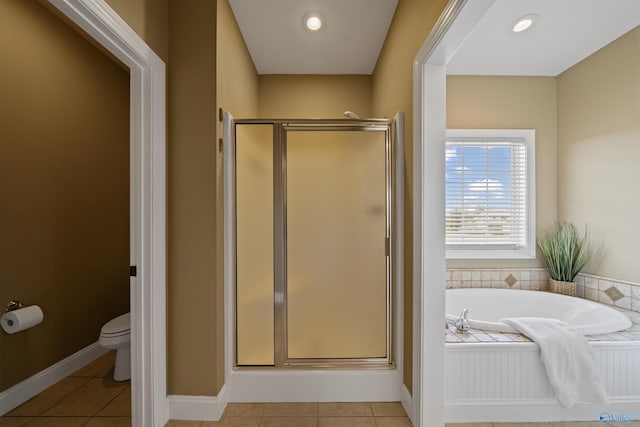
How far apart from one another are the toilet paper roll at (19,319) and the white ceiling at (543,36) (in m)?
3.50

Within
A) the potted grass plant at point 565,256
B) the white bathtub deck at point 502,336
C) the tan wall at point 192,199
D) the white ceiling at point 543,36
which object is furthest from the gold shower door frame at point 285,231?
the potted grass plant at point 565,256

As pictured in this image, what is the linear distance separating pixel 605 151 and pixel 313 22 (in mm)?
2474

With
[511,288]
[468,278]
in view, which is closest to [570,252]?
[511,288]

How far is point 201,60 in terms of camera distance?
1.92 m

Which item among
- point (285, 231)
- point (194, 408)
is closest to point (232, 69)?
point (285, 231)

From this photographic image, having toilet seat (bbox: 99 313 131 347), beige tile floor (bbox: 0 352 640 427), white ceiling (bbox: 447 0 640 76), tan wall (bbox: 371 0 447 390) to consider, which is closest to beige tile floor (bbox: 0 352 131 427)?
beige tile floor (bbox: 0 352 640 427)

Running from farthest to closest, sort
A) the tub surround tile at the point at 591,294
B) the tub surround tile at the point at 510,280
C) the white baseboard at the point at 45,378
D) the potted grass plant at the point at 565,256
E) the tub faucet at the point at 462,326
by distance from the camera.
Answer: the tub surround tile at the point at 510,280
the potted grass plant at the point at 565,256
the tub surround tile at the point at 591,294
the tub faucet at the point at 462,326
the white baseboard at the point at 45,378

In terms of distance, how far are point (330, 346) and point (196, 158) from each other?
146 cm

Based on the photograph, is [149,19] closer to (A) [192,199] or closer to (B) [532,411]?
(A) [192,199]

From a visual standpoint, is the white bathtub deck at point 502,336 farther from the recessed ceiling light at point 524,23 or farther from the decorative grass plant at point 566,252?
the recessed ceiling light at point 524,23

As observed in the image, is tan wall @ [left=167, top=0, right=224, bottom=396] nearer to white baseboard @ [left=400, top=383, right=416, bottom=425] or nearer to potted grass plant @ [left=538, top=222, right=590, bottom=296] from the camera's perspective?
white baseboard @ [left=400, top=383, right=416, bottom=425]

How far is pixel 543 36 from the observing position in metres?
2.52

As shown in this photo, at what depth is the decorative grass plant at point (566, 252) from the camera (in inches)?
111

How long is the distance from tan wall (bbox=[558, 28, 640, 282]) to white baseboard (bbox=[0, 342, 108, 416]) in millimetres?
4145
